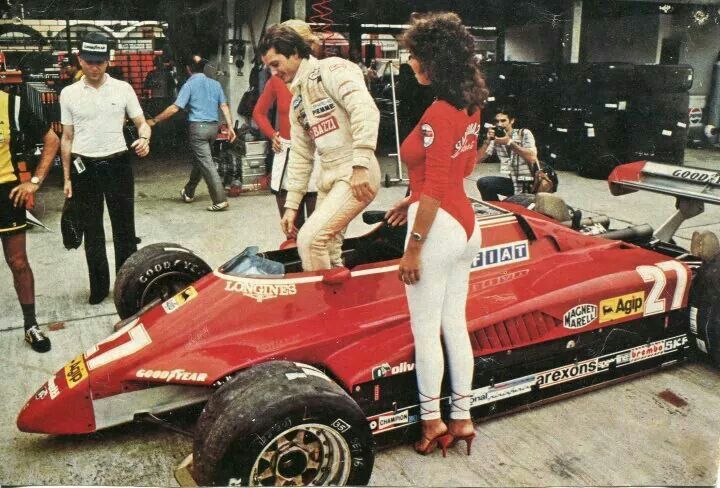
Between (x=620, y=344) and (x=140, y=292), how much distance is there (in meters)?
2.16

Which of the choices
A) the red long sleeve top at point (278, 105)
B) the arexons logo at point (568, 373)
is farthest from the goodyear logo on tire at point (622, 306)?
the red long sleeve top at point (278, 105)

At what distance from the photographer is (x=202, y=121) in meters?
5.32

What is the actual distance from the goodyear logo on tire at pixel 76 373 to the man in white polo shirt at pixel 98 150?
1.47 meters

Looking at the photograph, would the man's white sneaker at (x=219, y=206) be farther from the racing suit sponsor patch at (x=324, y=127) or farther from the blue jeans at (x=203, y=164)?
the racing suit sponsor patch at (x=324, y=127)

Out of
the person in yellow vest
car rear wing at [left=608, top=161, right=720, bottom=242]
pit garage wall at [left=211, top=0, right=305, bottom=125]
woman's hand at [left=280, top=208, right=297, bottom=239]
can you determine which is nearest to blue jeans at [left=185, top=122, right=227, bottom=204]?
pit garage wall at [left=211, top=0, right=305, bottom=125]

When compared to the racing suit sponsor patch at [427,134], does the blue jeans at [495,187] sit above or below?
below

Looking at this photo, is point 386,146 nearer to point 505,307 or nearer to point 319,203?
point 319,203

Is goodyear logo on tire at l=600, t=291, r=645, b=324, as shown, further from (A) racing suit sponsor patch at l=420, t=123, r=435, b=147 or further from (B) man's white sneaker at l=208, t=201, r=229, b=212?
(B) man's white sneaker at l=208, t=201, r=229, b=212

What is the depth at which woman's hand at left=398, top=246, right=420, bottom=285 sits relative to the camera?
2.23 meters

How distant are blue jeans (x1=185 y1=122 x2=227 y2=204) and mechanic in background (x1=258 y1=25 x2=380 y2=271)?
93.9 inches

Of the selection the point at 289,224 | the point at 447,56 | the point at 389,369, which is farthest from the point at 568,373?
the point at 447,56

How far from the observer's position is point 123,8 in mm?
3453

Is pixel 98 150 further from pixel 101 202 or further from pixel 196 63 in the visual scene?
pixel 196 63

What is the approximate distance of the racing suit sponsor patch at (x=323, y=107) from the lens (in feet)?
9.29
